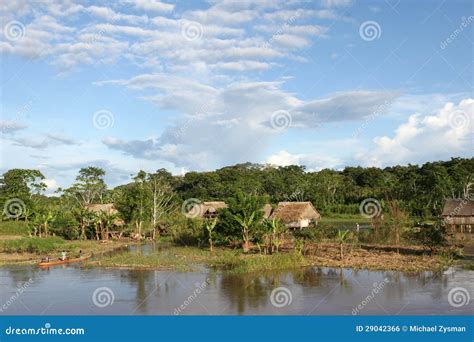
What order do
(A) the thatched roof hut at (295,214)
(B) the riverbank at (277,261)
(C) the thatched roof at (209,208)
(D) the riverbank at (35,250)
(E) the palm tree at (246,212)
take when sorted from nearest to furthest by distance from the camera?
(B) the riverbank at (277,261) < (E) the palm tree at (246,212) < (D) the riverbank at (35,250) < (A) the thatched roof hut at (295,214) < (C) the thatched roof at (209,208)

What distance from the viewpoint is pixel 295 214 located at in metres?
37.1

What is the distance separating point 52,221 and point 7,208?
29.2 ft

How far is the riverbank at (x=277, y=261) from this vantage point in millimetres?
20188

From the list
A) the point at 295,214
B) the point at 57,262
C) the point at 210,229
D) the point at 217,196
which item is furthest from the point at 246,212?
the point at 217,196

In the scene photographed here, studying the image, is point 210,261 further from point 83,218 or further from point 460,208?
point 460,208

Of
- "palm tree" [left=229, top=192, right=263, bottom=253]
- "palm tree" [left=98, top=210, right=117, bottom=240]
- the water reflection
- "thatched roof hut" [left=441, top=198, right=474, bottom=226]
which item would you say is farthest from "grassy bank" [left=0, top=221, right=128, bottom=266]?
"thatched roof hut" [left=441, top=198, right=474, bottom=226]

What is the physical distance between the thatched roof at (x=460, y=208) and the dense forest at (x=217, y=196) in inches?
109

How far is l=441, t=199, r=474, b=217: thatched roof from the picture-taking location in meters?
34.8

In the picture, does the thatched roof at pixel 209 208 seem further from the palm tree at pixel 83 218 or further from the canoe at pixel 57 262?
the canoe at pixel 57 262

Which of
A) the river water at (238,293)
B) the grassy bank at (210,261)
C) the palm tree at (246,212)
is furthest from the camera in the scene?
A: the palm tree at (246,212)

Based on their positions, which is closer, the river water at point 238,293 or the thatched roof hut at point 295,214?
the river water at point 238,293

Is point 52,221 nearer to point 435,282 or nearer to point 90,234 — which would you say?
point 90,234

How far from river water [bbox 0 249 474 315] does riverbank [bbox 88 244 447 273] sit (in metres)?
0.69

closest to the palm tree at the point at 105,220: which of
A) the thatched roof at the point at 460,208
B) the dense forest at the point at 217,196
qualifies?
the dense forest at the point at 217,196
